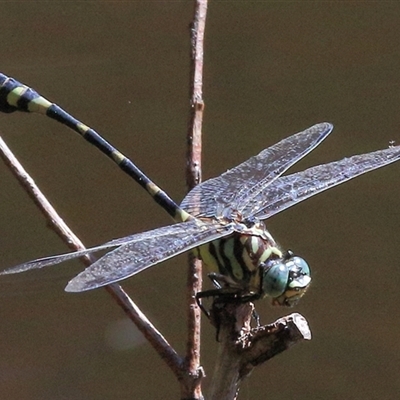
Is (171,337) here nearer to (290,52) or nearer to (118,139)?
(118,139)

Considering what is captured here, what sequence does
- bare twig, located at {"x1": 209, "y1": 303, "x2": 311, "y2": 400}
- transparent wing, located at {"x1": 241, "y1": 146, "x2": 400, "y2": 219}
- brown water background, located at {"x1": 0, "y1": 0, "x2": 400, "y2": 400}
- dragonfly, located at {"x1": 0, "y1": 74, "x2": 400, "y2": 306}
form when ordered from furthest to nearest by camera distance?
brown water background, located at {"x1": 0, "y1": 0, "x2": 400, "y2": 400}, transparent wing, located at {"x1": 241, "y1": 146, "x2": 400, "y2": 219}, dragonfly, located at {"x1": 0, "y1": 74, "x2": 400, "y2": 306}, bare twig, located at {"x1": 209, "y1": 303, "x2": 311, "y2": 400}

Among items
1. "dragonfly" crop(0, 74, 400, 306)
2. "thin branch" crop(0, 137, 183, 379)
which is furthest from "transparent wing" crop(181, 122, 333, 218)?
"thin branch" crop(0, 137, 183, 379)

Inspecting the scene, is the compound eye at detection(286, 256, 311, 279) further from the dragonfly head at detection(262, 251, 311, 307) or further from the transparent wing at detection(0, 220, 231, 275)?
the transparent wing at detection(0, 220, 231, 275)

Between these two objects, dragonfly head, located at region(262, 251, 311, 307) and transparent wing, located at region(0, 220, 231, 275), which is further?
dragonfly head, located at region(262, 251, 311, 307)

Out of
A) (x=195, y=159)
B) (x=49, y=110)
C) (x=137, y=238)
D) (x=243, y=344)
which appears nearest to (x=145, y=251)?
(x=137, y=238)

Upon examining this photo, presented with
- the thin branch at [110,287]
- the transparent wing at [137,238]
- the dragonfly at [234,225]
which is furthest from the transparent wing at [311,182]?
the thin branch at [110,287]

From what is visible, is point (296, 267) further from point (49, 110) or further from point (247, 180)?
point (49, 110)

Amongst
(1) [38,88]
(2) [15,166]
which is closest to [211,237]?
(2) [15,166]
